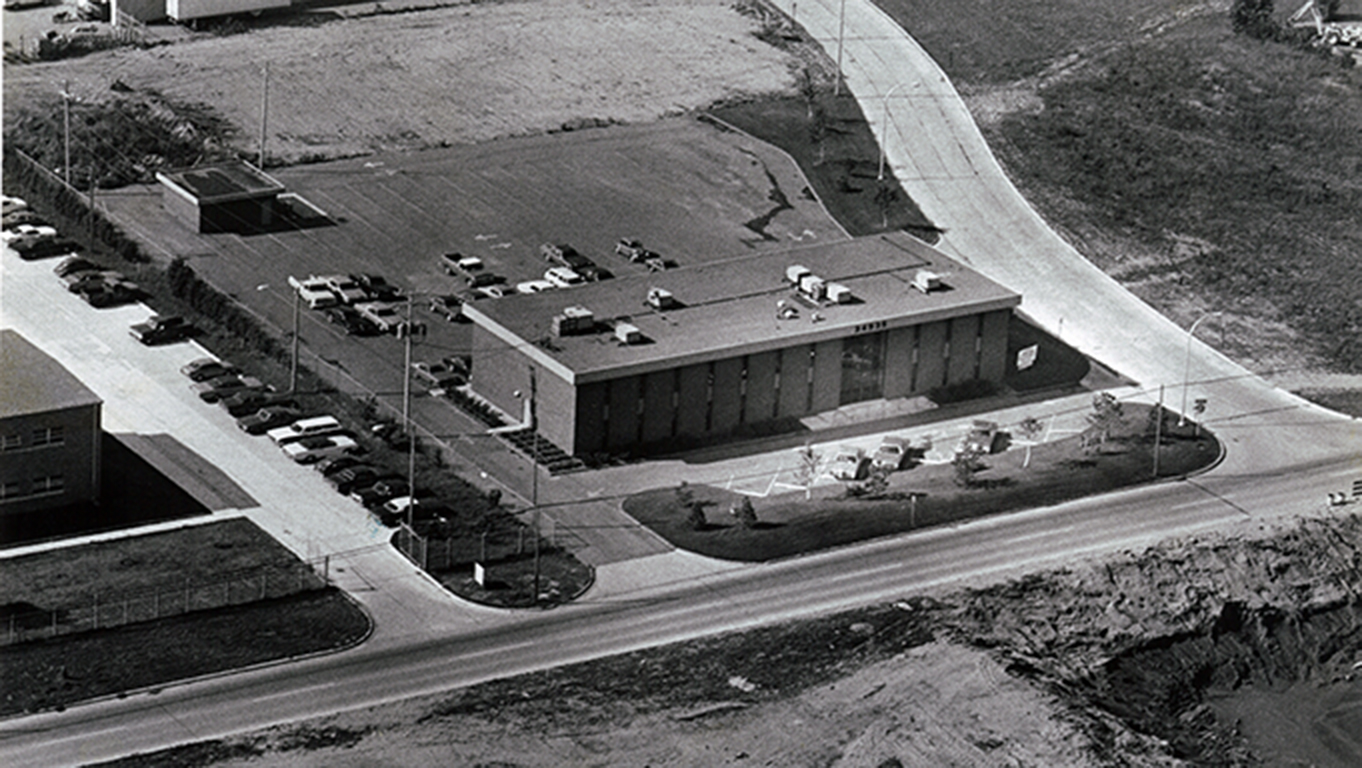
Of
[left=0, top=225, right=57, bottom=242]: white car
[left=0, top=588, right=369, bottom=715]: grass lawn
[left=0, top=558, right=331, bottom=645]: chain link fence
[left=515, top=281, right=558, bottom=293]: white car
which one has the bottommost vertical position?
[left=0, top=588, right=369, bottom=715]: grass lawn

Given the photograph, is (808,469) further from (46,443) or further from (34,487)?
(34,487)

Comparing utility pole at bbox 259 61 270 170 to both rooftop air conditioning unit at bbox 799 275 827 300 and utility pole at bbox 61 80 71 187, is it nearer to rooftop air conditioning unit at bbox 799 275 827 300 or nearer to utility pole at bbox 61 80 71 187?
utility pole at bbox 61 80 71 187

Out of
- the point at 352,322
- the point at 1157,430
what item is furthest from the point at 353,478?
the point at 1157,430

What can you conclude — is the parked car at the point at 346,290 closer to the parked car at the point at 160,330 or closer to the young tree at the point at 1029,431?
the parked car at the point at 160,330

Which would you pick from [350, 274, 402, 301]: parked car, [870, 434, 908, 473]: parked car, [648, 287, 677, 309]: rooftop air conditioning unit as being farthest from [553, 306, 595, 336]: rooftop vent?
[350, 274, 402, 301]: parked car

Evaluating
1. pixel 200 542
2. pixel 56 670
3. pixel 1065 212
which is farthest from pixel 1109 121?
pixel 56 670

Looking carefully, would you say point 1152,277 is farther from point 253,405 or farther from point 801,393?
point 253,405
